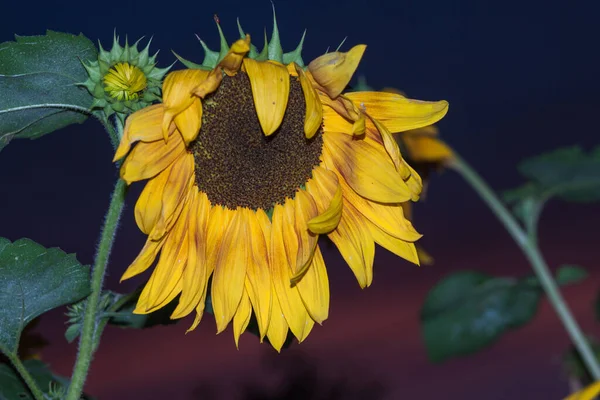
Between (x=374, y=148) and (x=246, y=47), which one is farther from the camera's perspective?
(x=374, y=148)

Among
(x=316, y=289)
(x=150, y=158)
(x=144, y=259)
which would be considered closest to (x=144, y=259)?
(x=144, y=259)

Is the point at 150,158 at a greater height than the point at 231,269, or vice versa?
the point at 150,158

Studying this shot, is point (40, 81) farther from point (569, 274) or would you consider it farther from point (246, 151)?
point (569, 274)

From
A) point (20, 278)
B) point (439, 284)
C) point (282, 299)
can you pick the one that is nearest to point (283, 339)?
point (282, 299)

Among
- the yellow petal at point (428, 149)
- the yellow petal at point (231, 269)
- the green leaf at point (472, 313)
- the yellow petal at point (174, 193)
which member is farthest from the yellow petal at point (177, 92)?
the green leaf at point (472, 313)

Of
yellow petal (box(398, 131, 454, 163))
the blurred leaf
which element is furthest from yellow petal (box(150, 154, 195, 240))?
yellow petal (box(398, 131, 454, 163))

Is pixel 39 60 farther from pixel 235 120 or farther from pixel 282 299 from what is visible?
pixel 282 299
